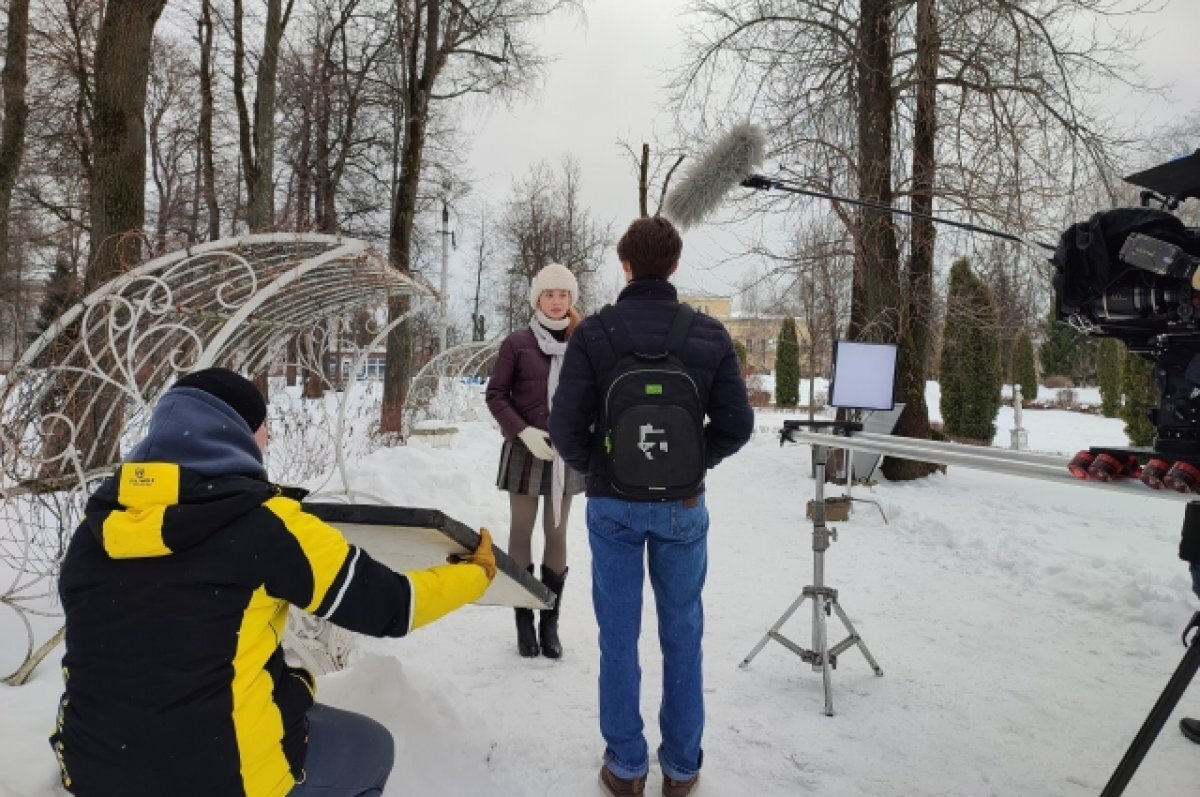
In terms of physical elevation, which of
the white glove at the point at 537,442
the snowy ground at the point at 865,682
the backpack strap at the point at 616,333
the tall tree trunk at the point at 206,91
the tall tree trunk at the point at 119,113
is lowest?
the snowy ground at the point at 865,682

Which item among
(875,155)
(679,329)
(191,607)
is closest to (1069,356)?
(875,155)

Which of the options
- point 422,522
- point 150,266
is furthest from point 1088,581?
point 150,266

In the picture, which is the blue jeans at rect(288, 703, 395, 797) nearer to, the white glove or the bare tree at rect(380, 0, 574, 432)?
the white glove

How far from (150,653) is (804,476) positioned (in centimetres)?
940

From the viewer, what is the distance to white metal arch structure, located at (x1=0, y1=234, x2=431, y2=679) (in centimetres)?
313

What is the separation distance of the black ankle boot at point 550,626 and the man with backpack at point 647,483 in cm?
118

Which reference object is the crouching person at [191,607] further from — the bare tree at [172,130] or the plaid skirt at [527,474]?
the bare tree at [172,130]

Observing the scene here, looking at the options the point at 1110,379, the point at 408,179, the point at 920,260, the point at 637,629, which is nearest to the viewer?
the point at 637,629

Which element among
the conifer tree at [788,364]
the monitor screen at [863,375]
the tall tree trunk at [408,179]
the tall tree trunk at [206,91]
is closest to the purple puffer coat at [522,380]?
the monitor screen at [863,375]

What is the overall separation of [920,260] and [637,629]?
9428 millimetres

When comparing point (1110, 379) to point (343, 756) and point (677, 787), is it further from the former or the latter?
point (343, 756)

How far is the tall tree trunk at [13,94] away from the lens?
8.02 metres

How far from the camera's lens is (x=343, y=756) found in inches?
69.3

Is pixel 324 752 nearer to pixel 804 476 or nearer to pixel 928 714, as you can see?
pixel 928 714
